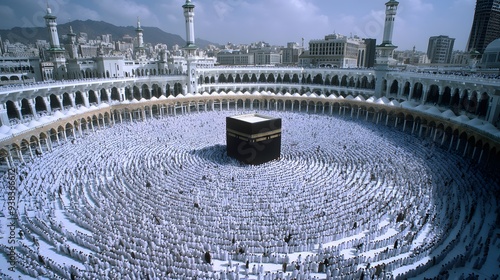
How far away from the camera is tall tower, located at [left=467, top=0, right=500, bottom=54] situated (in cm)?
9238

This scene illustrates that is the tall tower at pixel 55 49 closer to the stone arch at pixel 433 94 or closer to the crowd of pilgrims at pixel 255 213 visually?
the crowd of pilgrims at pixel 255 213

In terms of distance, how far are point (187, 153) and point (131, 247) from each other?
35.0ft

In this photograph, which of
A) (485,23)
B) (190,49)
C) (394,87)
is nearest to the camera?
(394,87)

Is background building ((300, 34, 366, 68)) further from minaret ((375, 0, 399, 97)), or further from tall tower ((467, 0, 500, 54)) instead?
tall tower ((467, 0, 500, 54))

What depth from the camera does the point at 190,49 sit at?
135 ft

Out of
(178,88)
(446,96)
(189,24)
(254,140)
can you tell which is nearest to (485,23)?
(446,96)

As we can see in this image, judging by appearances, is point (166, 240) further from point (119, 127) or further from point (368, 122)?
point (368, 122)

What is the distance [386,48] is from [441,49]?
10026 centimetres

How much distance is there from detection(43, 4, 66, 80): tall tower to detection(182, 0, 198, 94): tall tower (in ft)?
54.5

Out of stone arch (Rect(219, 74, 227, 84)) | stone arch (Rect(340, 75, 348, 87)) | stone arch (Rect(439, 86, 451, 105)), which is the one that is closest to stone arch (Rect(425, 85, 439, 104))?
stone arch (Rect(439, 86, 451, 105))

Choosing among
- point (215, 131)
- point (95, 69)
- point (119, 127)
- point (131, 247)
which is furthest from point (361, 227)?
point (95, 69)

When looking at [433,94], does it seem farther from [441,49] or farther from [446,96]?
[441,49]

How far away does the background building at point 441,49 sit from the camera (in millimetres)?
112812

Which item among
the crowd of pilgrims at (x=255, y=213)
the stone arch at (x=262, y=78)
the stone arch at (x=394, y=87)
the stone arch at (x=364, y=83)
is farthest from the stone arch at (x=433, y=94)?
the stone arch at (x=262, y=78)
